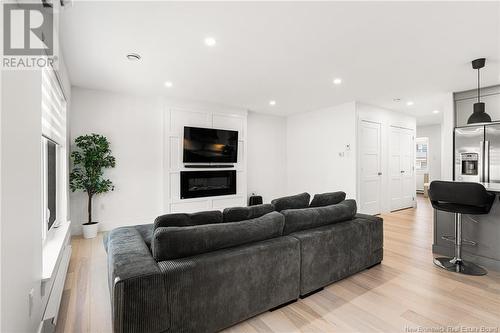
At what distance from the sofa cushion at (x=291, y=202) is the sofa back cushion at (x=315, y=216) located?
139 mm

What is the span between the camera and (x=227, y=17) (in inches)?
87.4

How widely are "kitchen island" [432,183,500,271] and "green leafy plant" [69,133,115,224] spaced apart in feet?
17.3

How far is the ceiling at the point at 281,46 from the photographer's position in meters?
2.13

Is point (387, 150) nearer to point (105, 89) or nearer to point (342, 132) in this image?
point (342, 132)

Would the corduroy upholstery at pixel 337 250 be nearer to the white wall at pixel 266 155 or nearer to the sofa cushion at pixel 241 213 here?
the sofa cushion at pixel 241 213

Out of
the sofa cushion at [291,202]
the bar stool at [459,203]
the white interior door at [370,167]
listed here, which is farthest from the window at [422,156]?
the sofa cushion at [291,202]

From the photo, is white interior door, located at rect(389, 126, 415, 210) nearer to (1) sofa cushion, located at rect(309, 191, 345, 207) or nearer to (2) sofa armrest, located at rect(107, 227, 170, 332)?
(1) sofa cushion, located at rect(309, 191, 345, 207)

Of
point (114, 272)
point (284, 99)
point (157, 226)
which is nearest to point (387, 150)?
point (284, 99)

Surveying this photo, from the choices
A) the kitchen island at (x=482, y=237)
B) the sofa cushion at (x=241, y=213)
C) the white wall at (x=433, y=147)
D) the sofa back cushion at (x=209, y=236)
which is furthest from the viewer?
the white wall at (x=433, y=147)

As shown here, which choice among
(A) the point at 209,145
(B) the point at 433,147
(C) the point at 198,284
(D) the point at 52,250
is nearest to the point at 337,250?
(C) the point at 198,284

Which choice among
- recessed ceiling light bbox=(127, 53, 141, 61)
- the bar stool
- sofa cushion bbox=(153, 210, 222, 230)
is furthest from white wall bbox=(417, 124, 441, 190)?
recessed ceiling light bbox=(127, 53, 141, 61)

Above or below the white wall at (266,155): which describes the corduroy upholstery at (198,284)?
below

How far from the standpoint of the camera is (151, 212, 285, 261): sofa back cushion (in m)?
1.59

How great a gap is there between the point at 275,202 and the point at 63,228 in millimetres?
2674
